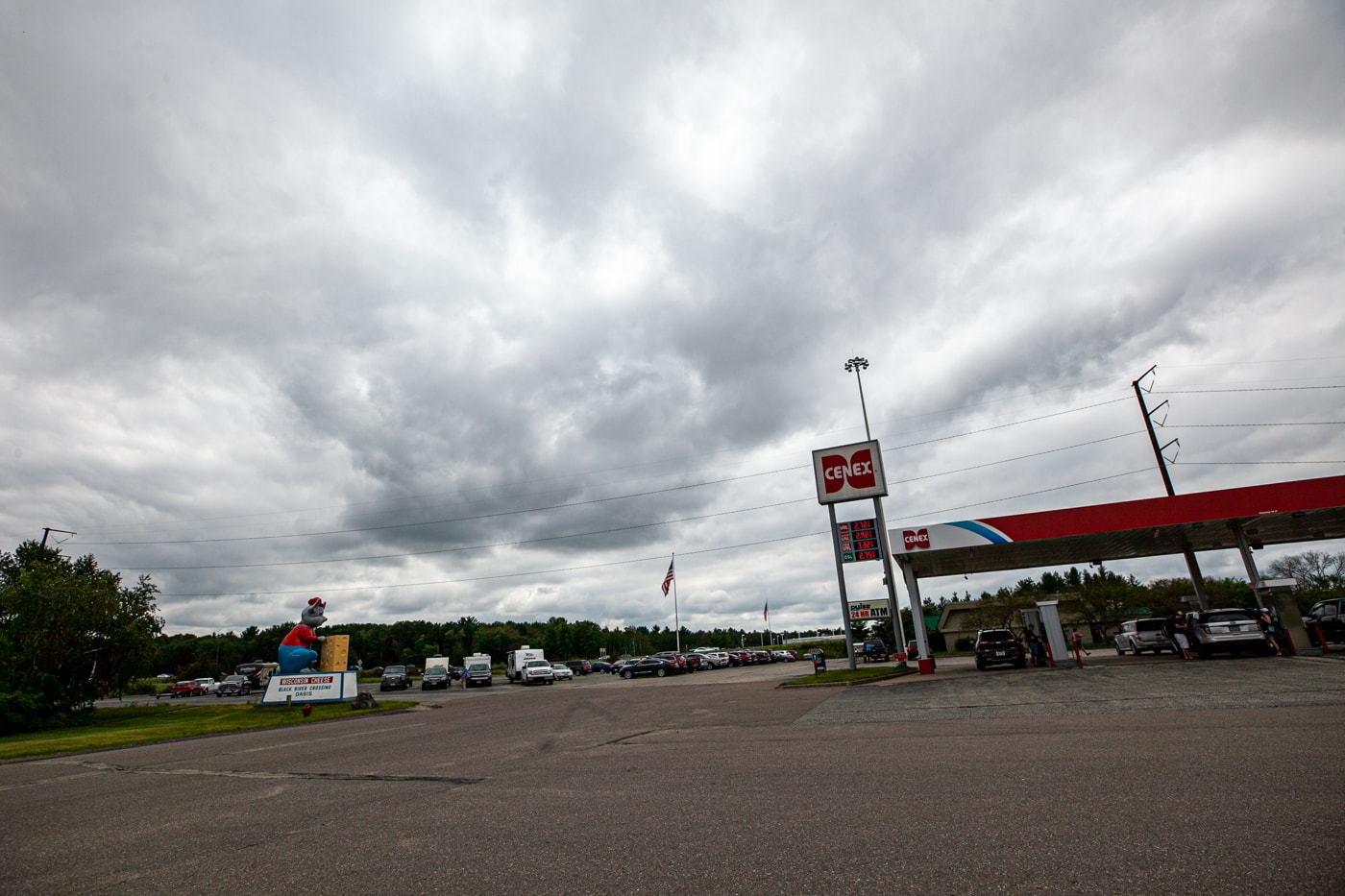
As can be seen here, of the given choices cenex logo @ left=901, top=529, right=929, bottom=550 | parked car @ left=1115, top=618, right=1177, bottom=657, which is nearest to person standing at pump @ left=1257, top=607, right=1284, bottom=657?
parked car @ left=1115, top=618, right=1177, bottom=657

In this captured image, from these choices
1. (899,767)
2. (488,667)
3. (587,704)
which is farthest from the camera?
(488,667)

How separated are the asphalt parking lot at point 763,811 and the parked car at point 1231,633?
1168 cm

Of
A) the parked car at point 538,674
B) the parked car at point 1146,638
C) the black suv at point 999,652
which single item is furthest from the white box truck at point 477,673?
the parked car at point 1146,638

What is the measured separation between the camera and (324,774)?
9797 millimetres

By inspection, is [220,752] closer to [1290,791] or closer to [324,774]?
[324,774]

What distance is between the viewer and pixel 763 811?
5969mm

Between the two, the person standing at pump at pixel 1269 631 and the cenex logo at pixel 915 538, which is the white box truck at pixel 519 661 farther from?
the person standing at pump at pixel 1269 631

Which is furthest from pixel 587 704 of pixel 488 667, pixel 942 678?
pixel 488 667

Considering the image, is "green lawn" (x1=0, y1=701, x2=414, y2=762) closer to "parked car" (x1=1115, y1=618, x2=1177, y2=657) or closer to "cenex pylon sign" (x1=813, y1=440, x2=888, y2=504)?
"cenex pylon sign" (x1=813, y1=440, x2=888, y2=504)

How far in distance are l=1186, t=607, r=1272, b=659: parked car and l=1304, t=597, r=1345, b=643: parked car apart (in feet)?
13.7

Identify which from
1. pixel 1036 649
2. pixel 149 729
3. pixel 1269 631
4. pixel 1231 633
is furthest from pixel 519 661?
pixel 1269 631

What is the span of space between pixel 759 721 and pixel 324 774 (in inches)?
322

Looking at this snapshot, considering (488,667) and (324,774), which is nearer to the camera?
(324,774)

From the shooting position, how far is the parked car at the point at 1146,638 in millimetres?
29234
